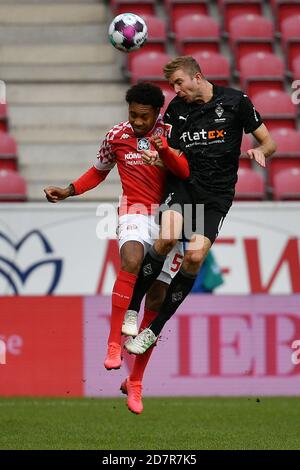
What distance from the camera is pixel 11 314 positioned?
13.9 m

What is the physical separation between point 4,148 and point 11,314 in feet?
10.0

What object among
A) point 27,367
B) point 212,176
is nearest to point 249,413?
point 27,367

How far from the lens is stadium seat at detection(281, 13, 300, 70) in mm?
18266

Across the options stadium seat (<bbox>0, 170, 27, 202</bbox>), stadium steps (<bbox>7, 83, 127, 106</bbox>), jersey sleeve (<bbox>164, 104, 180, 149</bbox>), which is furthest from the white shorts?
stadium steps (<bbox>7, 83, 127, 106</bbox>)

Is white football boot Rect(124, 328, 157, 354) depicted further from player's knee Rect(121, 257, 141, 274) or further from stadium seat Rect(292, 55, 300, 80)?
stadium seat Rect(292, 55, 300, 80)

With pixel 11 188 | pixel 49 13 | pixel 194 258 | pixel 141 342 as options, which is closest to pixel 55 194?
pixel 194 258

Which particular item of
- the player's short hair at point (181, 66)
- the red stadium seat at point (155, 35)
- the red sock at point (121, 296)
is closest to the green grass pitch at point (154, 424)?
the red sock at point (121, 296)

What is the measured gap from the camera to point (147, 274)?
9.64m

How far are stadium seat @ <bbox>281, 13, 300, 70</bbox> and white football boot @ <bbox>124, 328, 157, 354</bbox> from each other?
9527mm

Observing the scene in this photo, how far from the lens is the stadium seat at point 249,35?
18.3 m

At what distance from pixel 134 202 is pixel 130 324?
89 centimetres

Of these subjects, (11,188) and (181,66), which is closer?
(181,66)

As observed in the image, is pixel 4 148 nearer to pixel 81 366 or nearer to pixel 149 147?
pixel 81 366

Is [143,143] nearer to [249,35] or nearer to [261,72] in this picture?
[261,72]
